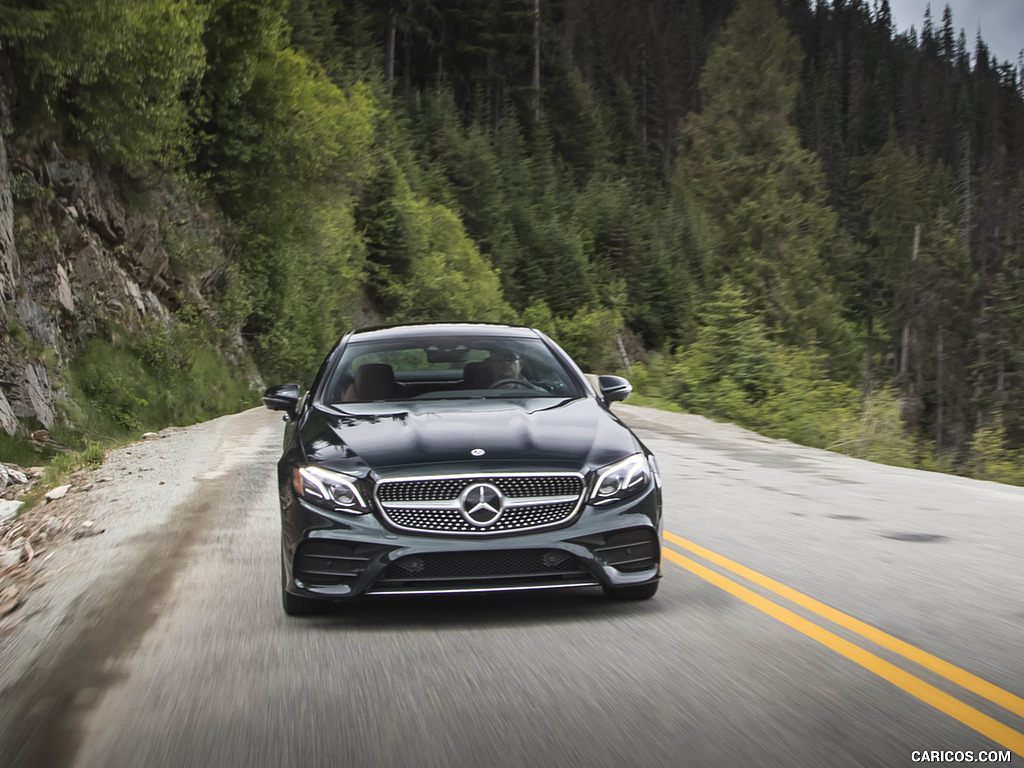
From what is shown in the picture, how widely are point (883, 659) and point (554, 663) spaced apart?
1342 mm

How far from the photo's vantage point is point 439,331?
24.2ft

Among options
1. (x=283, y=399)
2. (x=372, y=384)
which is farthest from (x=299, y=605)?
(x=283, y=399)

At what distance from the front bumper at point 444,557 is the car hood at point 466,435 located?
0.89ft

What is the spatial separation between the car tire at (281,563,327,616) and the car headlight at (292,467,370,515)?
416mm

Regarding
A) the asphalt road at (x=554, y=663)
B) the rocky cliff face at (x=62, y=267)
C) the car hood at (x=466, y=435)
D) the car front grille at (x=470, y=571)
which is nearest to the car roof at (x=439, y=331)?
the car hood at (x=466, y=435)

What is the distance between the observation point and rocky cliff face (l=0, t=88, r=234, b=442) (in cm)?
1634

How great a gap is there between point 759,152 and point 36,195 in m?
32.9

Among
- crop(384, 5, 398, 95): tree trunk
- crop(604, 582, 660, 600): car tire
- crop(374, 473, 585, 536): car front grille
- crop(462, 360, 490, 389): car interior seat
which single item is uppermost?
crop(384, 5, 398, 95): tree trunk

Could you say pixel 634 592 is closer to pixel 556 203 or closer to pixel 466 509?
pixel 466 509

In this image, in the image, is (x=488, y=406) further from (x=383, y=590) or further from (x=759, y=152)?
(x=759, y=152)

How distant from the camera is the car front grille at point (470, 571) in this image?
4.96m

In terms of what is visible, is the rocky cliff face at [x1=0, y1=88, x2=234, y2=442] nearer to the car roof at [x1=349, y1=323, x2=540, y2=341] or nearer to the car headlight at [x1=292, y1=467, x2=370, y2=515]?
the car roof at [x1=349, y1=323, x2=540, y2=341]

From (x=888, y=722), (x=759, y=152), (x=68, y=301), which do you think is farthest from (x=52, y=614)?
(x=759, y=152)

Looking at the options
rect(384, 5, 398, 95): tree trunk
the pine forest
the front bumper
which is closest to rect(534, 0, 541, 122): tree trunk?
the pine forest
